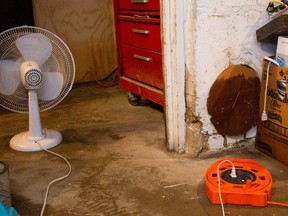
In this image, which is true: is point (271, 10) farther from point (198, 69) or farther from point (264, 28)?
point (198, 69)

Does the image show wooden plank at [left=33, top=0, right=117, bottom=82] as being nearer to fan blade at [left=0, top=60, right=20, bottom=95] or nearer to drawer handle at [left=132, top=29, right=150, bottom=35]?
drawer handle at [left=132, top=29, right=150, bottom=35]

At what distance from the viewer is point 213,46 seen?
170cm

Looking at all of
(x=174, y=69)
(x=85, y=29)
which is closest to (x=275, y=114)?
(x=174, y=69)

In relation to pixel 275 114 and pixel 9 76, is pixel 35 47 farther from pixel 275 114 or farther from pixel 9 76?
pixel 275 114

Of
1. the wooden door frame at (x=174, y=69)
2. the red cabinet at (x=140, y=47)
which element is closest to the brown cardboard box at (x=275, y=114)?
the wooden door frame at (x=174, y=69)

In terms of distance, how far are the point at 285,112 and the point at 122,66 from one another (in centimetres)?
140

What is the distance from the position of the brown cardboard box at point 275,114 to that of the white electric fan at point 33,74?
1024 millimetres

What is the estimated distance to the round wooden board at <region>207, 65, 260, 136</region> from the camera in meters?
1.75

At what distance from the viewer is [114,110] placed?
2.67m

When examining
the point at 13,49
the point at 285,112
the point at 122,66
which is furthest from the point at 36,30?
the point at 285,112

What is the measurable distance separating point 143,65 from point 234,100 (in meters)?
0.82

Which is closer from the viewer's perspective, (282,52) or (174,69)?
(282,52)

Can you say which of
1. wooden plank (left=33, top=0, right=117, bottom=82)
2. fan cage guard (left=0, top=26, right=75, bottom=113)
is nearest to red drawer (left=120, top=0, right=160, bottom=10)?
fan cage guard (left=0, top=26, right=75, bottom=113)

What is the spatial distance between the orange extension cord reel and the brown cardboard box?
0.28m
